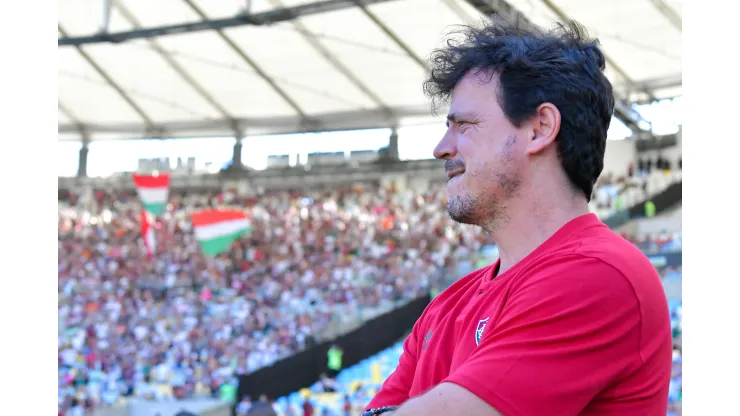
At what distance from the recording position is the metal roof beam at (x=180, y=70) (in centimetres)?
1658

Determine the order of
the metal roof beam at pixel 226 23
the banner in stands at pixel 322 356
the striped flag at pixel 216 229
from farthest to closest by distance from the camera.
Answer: the metal roof beam at pixel 226 23 < the striped flag at pixel 216 229 < the banner in stands at pixel 322 356

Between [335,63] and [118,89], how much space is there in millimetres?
5998

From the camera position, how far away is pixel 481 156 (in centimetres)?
120

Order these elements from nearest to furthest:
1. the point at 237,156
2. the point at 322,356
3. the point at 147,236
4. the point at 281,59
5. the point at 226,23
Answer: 1. the point at 322,356
2. the point at 226,23
3. the point at 147,236
4. the point at 281,59
5. the point at 237,156

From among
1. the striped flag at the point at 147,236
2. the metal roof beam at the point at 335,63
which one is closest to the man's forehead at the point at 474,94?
the striped flag at the point at 147,236

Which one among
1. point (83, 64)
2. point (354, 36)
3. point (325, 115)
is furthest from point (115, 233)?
point (354, 36)

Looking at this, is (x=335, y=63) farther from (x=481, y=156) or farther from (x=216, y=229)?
(x=481, y=156)

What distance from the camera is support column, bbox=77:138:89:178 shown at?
21828 millimetres

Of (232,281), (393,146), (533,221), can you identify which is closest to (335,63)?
(393,146)

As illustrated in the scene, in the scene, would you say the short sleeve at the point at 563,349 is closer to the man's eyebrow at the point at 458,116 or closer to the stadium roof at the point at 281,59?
the man's eyebrow at the point at 458,116

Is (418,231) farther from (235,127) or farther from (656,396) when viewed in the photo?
(656,396)

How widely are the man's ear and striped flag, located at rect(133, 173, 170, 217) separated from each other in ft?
44.8

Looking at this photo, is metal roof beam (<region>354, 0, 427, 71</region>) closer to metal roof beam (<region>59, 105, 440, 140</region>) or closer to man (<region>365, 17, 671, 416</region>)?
metal roof beam (<region>59, 105, 440, 140</region>)

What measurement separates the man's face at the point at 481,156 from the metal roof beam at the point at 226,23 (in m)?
12.9
